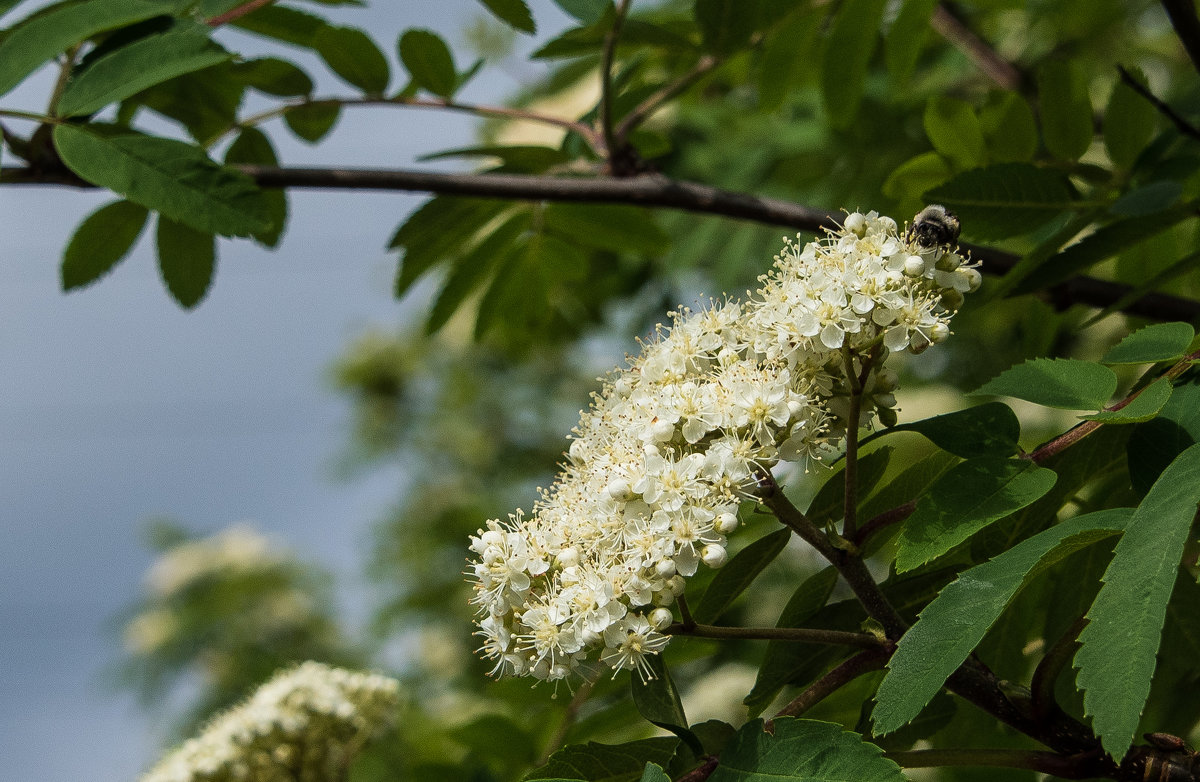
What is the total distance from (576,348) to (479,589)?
4.35 meters

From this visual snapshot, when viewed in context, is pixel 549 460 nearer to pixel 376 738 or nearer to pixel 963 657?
pixel 376 738

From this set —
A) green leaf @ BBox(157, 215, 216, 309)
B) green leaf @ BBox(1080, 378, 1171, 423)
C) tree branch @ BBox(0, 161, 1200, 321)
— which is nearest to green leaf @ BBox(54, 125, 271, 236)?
tree branch @ BBox(0, 161, 1200, 321)

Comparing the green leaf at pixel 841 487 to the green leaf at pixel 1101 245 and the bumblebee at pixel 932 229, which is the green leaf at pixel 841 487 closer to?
the bumblebee at pixel 932 229

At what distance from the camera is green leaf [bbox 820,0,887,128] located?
1610 millimetres

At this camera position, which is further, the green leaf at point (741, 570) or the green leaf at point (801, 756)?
the green leaf at point (741, 570)

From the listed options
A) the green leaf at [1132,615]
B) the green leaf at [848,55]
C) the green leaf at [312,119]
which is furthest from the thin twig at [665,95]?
the green leaf at [1132,615]

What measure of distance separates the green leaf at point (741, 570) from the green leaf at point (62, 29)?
0.87 metres

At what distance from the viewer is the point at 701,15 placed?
4.96 feet

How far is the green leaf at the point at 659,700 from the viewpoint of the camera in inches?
33.2

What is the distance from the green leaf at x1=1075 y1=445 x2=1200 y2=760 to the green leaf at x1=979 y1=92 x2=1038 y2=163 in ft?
3.08

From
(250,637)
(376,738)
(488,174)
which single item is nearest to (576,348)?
(250,637)

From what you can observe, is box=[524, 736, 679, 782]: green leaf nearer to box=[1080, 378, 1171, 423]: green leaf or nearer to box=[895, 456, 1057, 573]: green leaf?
box=[895, 456, 1057, 573]: green leaf

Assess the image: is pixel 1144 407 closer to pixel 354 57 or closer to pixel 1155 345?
pixel 1155 345

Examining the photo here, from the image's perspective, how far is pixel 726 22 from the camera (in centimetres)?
153
